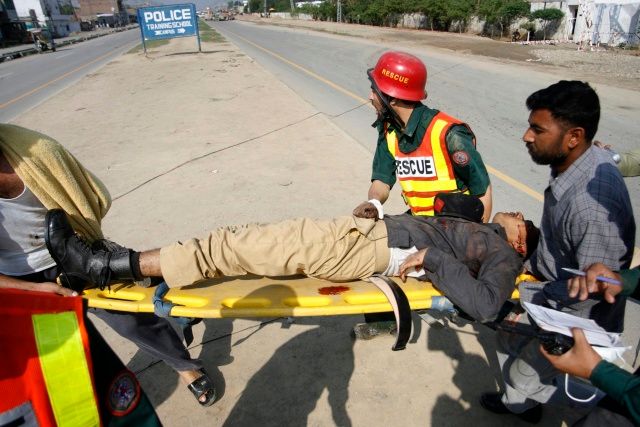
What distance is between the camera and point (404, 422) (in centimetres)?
218

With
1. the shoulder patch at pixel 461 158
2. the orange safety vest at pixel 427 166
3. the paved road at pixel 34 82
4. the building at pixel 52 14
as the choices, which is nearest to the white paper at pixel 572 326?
the shoulder patch at pixel 461 158

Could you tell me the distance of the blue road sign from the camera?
20.5 m

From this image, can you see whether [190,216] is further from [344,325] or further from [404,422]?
[404,422]

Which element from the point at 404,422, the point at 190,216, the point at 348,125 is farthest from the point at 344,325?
the point at 348,125

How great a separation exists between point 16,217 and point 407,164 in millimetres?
2188

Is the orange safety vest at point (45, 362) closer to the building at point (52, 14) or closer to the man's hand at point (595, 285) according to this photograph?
the man's hand at point (595, 285)

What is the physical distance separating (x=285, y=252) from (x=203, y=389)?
933 mm

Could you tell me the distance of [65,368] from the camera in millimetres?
1033

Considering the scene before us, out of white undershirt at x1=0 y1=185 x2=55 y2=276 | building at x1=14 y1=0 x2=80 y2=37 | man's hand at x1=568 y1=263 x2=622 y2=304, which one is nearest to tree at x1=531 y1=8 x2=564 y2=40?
man's hand at x1=568 y1=263 x2=622 y2=304

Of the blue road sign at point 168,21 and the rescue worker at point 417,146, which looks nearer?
the rescue worker at point 417,146

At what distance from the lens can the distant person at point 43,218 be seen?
189cm

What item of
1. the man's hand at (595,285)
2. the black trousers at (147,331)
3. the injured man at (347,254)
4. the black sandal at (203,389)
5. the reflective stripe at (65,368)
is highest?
the reflective stripe at (65,368)

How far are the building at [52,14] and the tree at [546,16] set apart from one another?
50602mm

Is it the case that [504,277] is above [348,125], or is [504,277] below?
above
